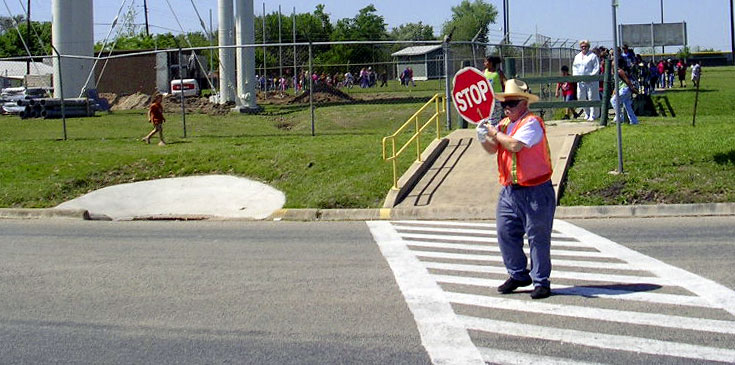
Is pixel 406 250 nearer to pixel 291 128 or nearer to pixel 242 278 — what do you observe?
pixel 242 278

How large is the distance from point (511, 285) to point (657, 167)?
7038mm

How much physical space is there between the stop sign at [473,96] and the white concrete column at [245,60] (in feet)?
81.3

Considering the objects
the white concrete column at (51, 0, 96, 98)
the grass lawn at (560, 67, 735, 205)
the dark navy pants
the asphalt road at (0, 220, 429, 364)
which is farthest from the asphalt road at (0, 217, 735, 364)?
the white concrete column at (51, 0, 96, 98)

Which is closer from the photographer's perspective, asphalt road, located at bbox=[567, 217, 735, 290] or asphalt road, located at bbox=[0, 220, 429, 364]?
asphalt road, located at bbox=[0, 220, 429, 364]

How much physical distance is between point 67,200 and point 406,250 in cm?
782

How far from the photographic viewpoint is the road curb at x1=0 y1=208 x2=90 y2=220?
47.9 ft

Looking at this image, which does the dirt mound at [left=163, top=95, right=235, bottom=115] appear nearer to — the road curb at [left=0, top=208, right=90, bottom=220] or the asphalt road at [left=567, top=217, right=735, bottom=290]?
the road curb at [left=0, top=208, right=90, bottom=220]

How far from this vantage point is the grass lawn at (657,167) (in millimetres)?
12875

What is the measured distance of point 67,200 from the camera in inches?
613

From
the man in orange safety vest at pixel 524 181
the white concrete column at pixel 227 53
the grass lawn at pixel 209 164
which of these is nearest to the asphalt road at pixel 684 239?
the man in orange safety vest at pixel 524 181

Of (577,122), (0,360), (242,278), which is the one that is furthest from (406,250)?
(577,122)

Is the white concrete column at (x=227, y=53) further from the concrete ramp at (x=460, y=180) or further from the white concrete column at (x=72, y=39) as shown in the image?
the concrete ramp at (x=460, y=180)

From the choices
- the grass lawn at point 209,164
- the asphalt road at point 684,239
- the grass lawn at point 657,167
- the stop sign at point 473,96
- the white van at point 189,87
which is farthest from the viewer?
the white van at point 189,87

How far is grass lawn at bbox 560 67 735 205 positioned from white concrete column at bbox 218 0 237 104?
68.6 feet
